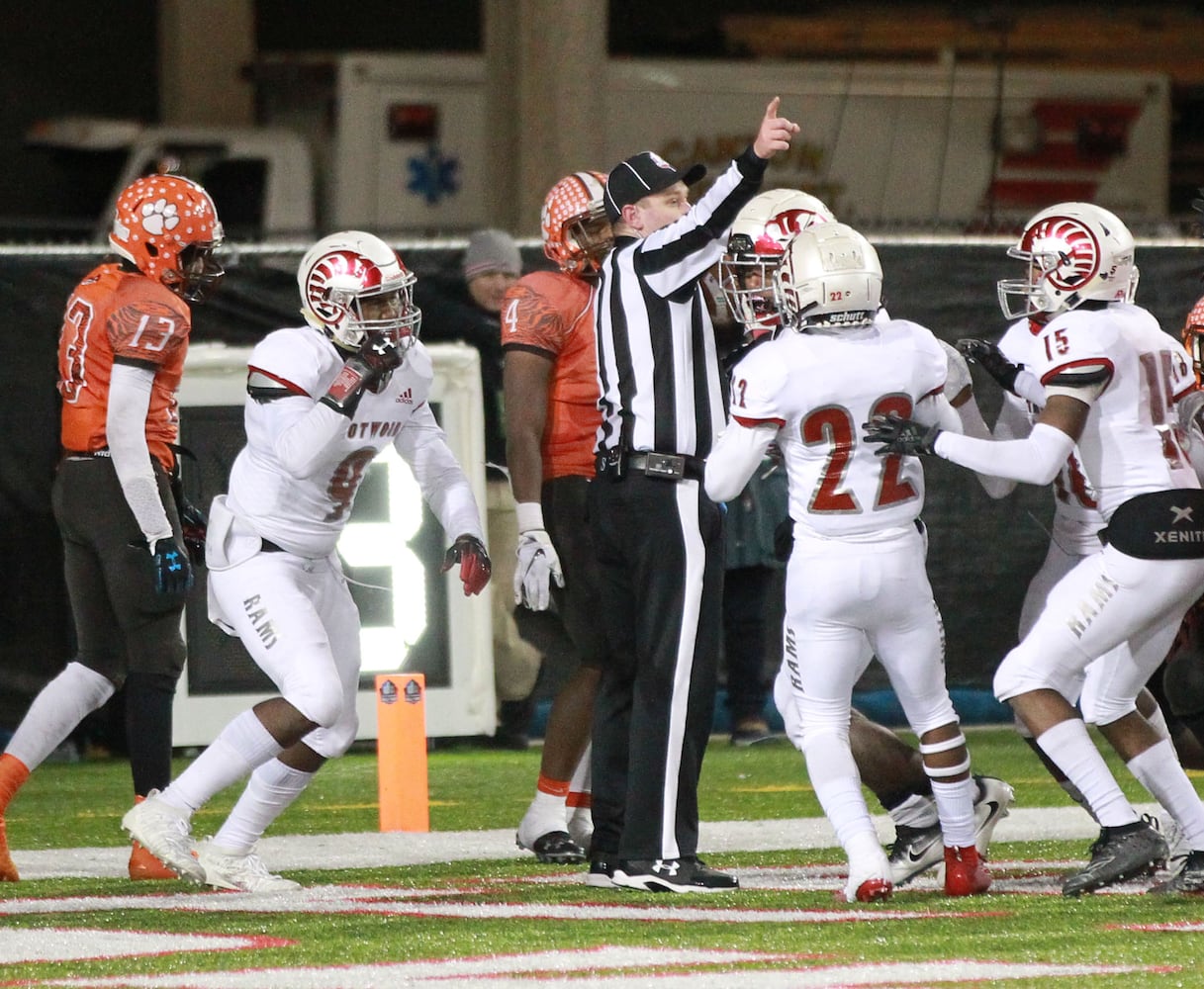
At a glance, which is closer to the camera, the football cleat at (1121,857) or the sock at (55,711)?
the football cleat at (1121,857)

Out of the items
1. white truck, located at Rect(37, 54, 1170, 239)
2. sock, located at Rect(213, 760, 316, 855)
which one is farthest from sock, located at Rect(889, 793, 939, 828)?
white truck, located at Rect(37, 54, 1170, 239)

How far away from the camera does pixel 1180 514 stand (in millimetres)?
5738

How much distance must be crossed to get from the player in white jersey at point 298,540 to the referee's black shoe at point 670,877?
33.3 inches

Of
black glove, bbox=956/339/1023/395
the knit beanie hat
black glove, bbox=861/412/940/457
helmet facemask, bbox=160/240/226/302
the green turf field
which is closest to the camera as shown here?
the green turf field

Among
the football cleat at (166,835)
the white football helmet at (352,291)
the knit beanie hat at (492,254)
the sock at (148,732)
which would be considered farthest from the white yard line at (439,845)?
the knit beanie hat at (492,254)

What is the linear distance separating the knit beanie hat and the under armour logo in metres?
4.54

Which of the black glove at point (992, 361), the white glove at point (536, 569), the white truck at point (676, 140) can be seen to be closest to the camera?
the black glove at point (992, 361)

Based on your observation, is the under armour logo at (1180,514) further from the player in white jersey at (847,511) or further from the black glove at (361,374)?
the black glove at (361,374)

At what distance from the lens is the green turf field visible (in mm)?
4648

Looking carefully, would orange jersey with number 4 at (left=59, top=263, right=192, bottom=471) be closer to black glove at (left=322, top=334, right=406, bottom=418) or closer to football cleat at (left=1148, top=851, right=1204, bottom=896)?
black glove at (left=322, top=334, right=406, bottom=418)

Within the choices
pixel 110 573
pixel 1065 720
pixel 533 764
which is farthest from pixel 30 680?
pixel 1065 720

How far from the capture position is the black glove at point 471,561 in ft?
20.6

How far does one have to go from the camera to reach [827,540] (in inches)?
221

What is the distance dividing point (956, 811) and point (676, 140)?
11.3 metres
